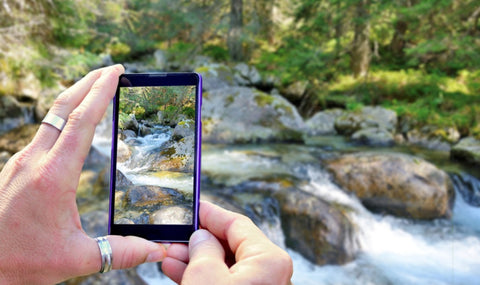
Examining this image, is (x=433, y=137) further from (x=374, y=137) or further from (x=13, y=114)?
(x=13, y=114)

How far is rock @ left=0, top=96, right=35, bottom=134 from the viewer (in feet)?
20.8

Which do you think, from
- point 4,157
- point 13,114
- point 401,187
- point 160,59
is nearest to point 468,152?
point 401,187

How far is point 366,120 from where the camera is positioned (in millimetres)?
8625

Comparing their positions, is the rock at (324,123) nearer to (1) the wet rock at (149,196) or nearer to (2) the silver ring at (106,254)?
(1) the wet rock at (149,196)

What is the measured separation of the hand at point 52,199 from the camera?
2.58ft

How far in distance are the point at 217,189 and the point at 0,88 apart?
5.05 m

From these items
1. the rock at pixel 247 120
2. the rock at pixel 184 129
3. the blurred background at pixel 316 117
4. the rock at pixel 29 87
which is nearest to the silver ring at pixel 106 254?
the rock at pixel 184 129

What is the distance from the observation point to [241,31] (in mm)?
12531

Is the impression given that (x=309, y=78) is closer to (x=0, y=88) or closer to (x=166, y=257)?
(x=0, y=88)

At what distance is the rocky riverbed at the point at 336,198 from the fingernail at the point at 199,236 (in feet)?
6.69

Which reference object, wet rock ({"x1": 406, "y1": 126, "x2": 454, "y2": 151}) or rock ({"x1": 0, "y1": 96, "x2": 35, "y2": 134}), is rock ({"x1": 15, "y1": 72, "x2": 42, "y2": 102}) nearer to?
rock ({"x1": 0, "y1": 96, "x2": 35, "y2": 134})

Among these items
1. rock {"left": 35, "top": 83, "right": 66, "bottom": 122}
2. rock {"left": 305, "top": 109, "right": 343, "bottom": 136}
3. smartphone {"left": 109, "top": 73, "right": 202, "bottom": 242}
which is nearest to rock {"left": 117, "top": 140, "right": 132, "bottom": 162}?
smartphone {"left": 109, "top": 73, "right": 202, "bottom": 242}

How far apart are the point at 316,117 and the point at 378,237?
576 cm

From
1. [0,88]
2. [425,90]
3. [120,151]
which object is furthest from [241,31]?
[120,151]
